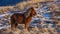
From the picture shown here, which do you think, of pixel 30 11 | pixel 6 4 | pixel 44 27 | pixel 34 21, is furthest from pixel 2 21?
pixel 6 4

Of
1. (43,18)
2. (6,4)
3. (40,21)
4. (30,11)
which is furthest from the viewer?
(6,4)

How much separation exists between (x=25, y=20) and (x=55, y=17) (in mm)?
2750

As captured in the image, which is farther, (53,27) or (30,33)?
(53,27)

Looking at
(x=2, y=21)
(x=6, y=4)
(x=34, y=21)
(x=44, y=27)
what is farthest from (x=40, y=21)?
(x=6, y=4)

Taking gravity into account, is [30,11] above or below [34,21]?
above

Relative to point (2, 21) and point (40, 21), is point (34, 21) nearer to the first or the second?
point (40, 21)

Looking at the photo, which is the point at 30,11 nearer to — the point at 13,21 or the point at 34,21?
the point at 13,21

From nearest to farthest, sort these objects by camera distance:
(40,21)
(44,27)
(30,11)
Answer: (30,11) < (44,27) < (40,21)

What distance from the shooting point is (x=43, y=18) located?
817 centimetres

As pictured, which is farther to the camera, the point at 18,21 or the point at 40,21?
the point at 40,21

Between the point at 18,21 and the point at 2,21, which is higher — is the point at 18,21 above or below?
above

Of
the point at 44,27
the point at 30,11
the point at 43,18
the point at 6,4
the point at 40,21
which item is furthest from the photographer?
the point at 6,4

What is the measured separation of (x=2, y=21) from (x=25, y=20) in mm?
2363

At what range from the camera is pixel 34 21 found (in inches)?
305
